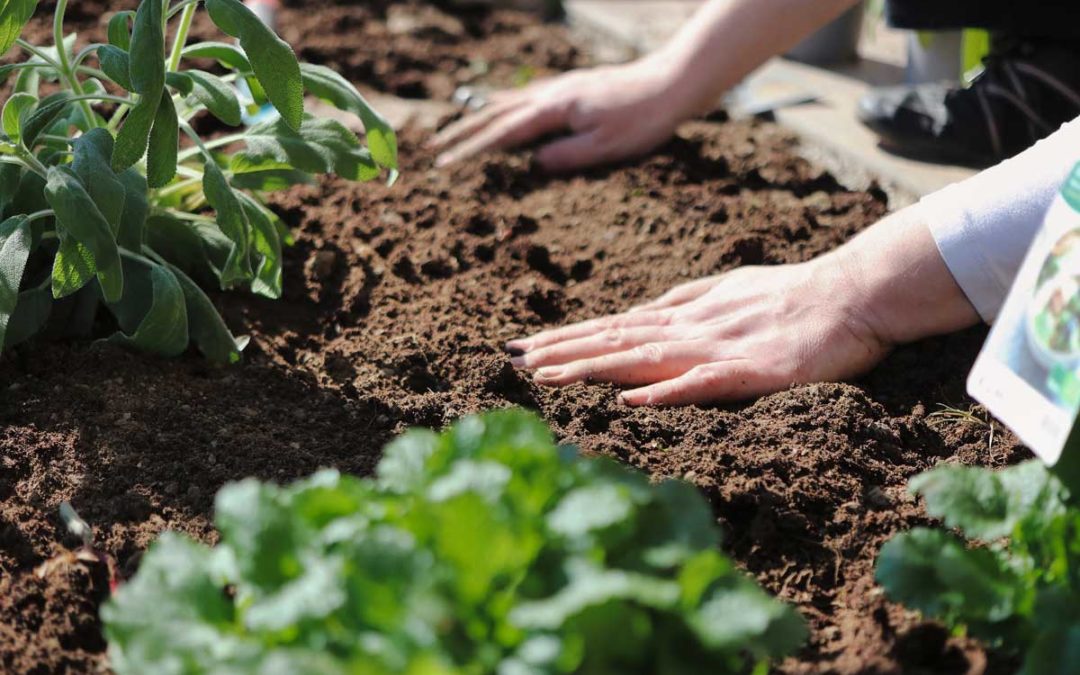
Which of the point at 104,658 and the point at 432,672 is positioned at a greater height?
the point at 432,672

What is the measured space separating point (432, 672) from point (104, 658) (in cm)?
69


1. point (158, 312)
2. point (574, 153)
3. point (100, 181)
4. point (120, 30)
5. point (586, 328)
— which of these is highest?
point (120, 30)

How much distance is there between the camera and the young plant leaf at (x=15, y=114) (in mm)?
1853

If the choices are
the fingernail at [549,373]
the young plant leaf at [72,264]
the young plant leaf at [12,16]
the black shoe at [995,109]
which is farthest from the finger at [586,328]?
the black shoe at [995,109]

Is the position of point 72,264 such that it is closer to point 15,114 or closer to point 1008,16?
point 15,114

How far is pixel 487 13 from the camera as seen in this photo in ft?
15.1

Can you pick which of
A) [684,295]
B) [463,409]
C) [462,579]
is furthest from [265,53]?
[462,579]

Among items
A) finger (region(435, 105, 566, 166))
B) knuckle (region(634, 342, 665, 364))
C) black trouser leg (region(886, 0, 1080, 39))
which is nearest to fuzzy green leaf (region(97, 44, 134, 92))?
knuckle (region(634, 342, 665, 364))

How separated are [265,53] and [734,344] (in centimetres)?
94

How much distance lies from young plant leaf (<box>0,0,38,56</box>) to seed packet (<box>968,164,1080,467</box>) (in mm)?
1483

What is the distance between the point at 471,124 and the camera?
326 centimetres

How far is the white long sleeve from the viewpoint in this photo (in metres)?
1.77

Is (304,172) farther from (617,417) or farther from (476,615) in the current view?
(476,615)

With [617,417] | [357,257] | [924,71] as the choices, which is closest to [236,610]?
[617,417]
